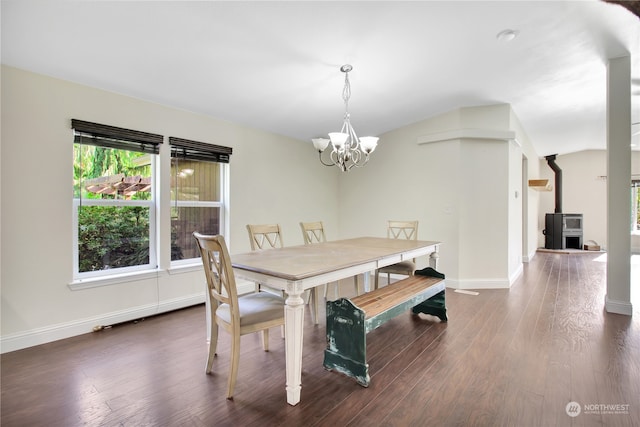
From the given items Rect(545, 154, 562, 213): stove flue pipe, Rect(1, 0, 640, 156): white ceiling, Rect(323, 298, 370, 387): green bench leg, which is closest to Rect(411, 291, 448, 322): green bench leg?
Rect(323, 298, 370, 387): green bench leg

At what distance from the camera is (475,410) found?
67.1 inches

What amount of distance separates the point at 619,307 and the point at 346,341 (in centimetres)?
321

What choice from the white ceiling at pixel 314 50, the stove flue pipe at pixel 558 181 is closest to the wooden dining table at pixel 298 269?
the white ceiling at pixel 314 50

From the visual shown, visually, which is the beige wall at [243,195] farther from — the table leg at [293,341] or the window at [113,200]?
the table leg at [293,341]

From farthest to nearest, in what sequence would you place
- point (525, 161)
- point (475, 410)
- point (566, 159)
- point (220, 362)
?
point (566, 159), point (525, 161), point (220, 362), point (475, 410)

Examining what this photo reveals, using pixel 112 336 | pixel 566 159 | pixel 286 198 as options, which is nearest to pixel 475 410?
pixel 112 336

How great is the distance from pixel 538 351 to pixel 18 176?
4299 millimetres

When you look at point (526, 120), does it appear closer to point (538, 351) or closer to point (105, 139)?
point (538, 351)

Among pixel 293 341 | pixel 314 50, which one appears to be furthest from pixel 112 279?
pixel 314 50

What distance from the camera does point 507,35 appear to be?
2.69 m

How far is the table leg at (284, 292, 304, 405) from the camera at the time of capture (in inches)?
68.9

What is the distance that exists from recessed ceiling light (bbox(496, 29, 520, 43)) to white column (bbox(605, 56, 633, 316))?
4.79 feet

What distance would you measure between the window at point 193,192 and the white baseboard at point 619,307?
447 centimetres

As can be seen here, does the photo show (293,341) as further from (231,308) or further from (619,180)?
(619,180)
